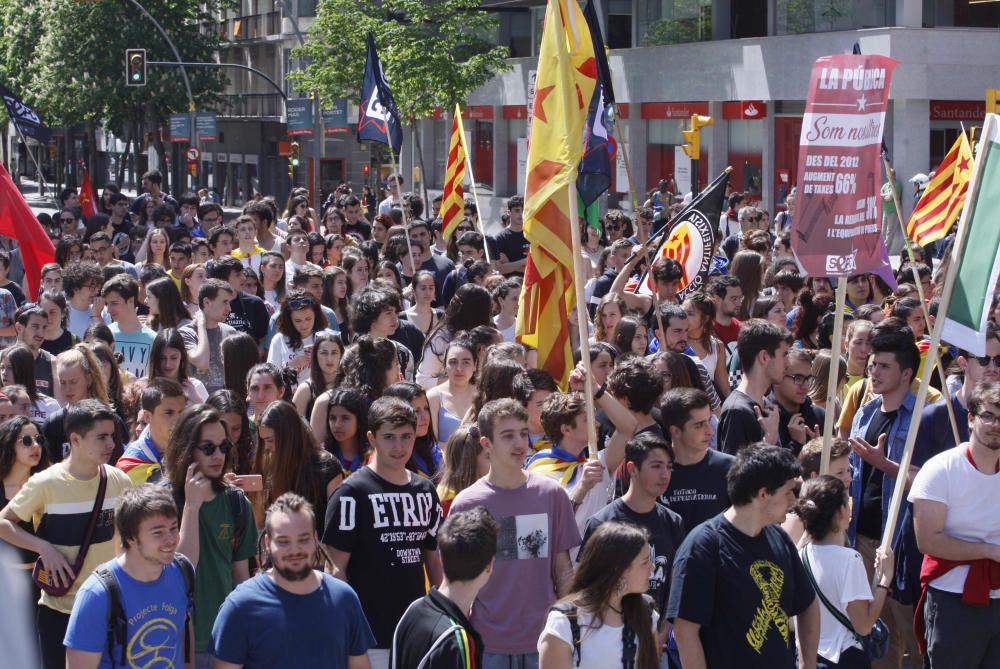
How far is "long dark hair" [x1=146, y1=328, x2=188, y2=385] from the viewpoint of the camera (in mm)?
8219

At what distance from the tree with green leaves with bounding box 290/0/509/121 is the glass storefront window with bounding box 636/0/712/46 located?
4100 millimetres

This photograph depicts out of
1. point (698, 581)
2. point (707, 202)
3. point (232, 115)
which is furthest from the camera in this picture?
point (232, 115)

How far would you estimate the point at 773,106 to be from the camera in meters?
35.7

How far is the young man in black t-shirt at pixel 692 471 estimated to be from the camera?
6152 millimetres

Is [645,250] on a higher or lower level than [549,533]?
higher

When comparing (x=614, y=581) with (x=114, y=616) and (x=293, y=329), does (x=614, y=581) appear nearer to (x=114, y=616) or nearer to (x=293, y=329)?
(x=114, y=616)

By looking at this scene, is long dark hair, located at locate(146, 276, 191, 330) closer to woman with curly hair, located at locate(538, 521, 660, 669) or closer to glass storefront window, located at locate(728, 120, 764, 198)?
woman with curly hair, located at locate(538, 521, 660, 669)

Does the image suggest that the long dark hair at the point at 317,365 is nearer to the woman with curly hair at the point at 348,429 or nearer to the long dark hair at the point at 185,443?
the woman with curly hair at the point at 348,429

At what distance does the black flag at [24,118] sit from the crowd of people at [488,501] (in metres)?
13.6

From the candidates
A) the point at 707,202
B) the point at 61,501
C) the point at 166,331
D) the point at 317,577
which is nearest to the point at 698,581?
the point at 317,577

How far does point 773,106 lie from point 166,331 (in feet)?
96.0

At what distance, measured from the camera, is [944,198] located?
12.2 m

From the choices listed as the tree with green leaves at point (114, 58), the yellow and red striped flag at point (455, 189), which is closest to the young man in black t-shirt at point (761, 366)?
the yellow and red striped flag at point (455, 189)

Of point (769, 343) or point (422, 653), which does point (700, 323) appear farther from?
point (422, 653)
